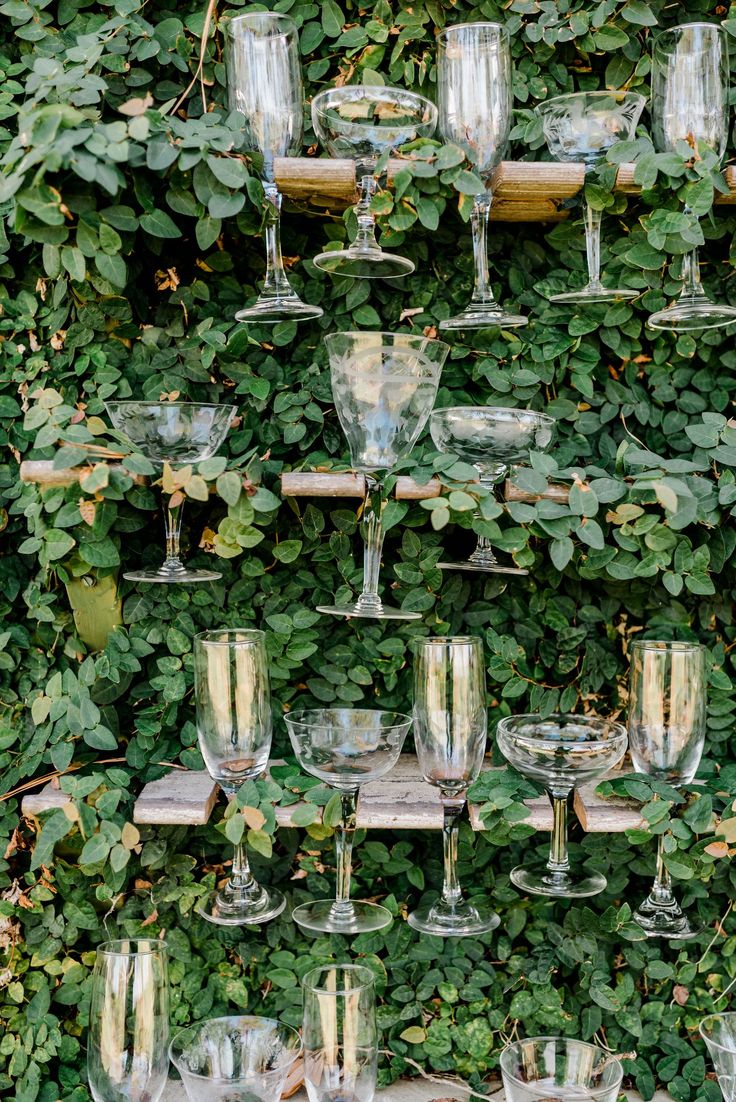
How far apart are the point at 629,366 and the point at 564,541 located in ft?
1.10

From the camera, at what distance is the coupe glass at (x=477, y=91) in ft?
3.95

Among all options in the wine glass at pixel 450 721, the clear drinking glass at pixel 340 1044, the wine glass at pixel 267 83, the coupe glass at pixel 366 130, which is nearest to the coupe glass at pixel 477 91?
the coupe glass at pixel 366 130

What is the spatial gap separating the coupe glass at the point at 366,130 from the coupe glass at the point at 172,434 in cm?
24

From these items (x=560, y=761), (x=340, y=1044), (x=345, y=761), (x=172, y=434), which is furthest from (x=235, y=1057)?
(x=172, y=434)

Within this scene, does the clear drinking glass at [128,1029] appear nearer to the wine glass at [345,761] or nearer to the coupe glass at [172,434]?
the wine glass at [345,761]

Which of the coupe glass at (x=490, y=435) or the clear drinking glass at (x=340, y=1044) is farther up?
the coupe glass at (x=490, y=435)

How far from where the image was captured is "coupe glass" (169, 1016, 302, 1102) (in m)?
1.13

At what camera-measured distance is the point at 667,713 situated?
1.19 meters

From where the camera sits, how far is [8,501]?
54.1 inches

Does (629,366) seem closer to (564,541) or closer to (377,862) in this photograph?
(564,541)

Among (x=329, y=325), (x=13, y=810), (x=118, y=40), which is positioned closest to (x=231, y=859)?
(x=13, y=810)

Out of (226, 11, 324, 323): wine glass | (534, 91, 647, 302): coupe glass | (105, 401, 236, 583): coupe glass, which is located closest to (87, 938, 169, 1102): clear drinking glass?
(105, 401, 236, 583): coupe glass

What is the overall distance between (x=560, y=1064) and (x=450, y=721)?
0.49 metres

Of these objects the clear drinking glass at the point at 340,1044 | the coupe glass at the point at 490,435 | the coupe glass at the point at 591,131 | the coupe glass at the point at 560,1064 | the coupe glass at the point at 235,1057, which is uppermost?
the coupe glass at the point at 591,131
